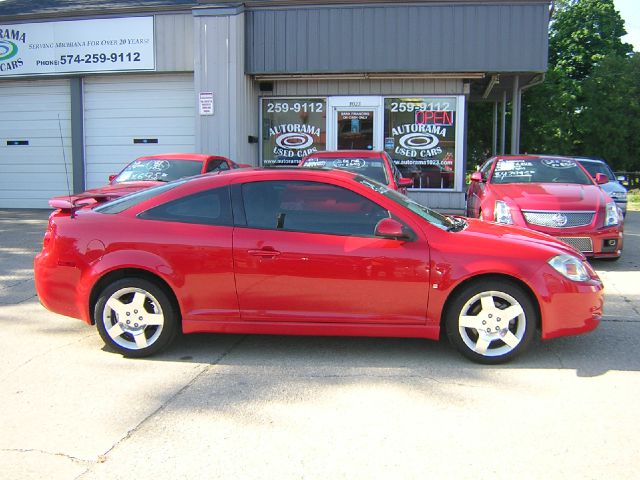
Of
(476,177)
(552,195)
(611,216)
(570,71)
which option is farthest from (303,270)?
(570,71)

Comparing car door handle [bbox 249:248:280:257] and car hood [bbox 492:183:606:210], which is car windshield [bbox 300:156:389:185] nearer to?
car hood [bbox 492:183:606:210]

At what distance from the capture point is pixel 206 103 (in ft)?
46.5

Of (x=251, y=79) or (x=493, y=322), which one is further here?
(x=251, y=79)

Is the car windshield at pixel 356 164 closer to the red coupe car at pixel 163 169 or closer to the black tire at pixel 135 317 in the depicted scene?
the red coupe car at pixel 163 169

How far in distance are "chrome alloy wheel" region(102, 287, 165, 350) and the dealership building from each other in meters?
9.61

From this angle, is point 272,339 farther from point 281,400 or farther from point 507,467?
point 507,467

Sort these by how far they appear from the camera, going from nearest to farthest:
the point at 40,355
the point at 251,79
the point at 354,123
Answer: the point at 40,355, the point at 251,79, the point at 354,123

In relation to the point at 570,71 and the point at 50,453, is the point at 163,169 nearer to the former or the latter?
the point at 50,453

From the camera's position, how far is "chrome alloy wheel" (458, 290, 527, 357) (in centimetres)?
469

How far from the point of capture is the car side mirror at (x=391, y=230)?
4.68 metres

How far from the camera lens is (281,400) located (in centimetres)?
412

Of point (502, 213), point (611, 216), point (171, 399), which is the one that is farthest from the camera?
point (502, 213)

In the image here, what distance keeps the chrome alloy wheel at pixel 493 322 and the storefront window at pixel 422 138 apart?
411 inches

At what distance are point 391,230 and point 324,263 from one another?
1.88ft
